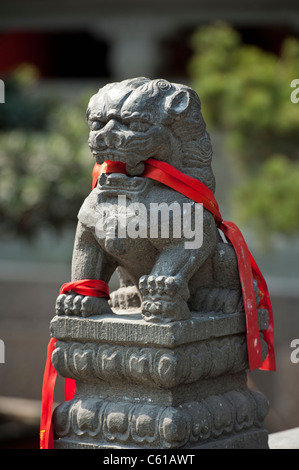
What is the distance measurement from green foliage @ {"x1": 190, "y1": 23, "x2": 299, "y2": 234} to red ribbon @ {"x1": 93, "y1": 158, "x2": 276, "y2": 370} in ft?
6.06

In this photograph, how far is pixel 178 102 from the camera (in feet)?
7.97

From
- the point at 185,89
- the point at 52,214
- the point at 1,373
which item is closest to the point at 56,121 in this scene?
the point at 52,214

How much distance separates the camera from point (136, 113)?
235cm

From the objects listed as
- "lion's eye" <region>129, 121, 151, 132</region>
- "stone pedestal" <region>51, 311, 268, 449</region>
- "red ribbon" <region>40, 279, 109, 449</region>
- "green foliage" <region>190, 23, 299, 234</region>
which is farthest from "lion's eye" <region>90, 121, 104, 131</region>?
"green foliage" <region>190, 23, 299, 234</region>

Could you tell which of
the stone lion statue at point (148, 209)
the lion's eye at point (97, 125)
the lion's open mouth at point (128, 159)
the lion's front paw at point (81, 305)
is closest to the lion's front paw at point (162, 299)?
the stone lion statue at point (148, 209)

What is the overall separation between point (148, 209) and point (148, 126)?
0.79 ft

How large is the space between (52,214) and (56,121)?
0.65 m

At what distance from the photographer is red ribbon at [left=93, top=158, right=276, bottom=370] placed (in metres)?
2.41

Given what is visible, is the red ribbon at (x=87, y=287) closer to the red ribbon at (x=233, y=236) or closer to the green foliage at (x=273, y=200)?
the red ribbon at (x=233, y=236)

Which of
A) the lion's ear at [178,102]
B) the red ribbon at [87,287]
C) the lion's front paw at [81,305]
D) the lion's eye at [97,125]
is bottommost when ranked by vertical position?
the lion's front paw at [81,305]

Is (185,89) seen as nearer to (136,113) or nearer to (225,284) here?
(136,113)

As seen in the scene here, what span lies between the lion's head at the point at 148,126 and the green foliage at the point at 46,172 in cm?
240

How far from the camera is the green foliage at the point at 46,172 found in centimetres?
492

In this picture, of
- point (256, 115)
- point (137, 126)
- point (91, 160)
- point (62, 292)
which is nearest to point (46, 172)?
point (91, 160)
